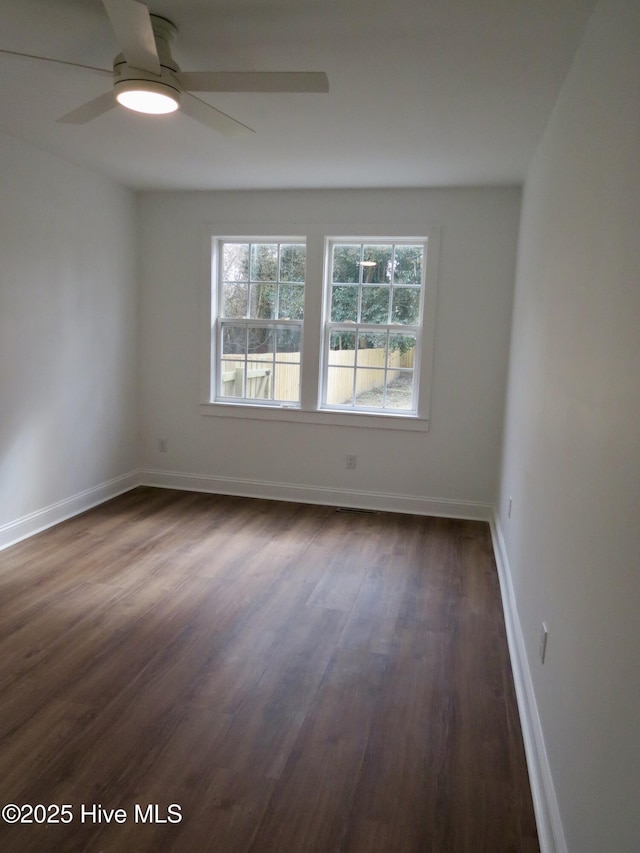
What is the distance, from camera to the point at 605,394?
147cm

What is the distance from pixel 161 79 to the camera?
2.17 metres

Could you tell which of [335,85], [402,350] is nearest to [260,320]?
[402,350]

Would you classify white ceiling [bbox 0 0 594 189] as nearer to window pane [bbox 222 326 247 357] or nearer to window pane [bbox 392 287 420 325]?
window pane [bbox 392 287 420 325]

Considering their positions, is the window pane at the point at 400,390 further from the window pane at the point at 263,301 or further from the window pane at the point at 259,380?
the window pane at the point at 263,301

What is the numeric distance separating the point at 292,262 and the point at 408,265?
968 mm

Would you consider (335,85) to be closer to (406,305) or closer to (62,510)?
(406,305)

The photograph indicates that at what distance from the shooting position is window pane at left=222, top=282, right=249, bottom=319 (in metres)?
5.11

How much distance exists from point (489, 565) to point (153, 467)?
3096mm

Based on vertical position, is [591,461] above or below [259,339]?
below

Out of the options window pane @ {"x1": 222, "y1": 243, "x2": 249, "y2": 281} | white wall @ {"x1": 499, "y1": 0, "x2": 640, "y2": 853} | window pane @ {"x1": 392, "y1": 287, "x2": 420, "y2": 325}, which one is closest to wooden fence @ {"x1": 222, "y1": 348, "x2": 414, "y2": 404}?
window pane @ {"x1": 392, "y1": 287, "x2": 420, "y2": 325}

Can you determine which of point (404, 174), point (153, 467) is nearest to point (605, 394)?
point (404, 174)

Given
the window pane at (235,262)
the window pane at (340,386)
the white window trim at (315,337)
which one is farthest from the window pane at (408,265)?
the window pane at (235,262)

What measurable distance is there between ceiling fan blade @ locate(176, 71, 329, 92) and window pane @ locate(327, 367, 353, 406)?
9.56ft

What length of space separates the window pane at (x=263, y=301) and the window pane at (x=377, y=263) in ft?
2.63
